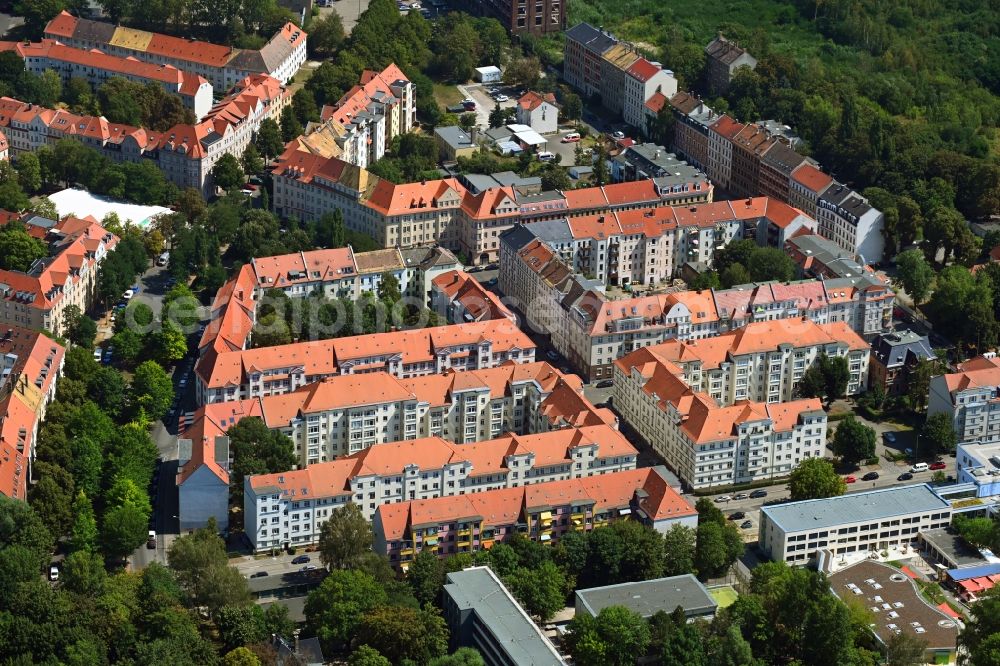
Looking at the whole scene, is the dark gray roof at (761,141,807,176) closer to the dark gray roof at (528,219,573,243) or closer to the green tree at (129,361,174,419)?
the dark gray roof at (528,219,573,243)

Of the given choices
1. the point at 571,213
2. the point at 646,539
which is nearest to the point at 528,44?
the point at 571,213

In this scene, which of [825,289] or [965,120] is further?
[965,120]

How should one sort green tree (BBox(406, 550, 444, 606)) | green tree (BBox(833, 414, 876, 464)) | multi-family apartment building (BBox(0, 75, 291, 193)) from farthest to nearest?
multi-family apartment building (BBox(0, 75, 291, 193)) < green tree (BBox(833, 414, 876, 464)) < green tree (BBox(406, 550, 444, 606))

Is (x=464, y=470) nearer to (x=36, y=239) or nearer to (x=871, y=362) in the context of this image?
(x=871, y=362)

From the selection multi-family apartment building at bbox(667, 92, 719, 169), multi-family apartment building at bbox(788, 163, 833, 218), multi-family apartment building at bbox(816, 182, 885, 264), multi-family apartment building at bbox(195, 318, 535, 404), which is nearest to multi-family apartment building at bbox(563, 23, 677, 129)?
multi-family apartment building at bbox(667, 92, 719, 169)

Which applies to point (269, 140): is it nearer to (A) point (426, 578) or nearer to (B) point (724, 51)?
(B) point (724, 51)

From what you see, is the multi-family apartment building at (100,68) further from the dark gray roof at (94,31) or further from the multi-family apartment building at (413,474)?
the multi-family apartment building at (413,474)
